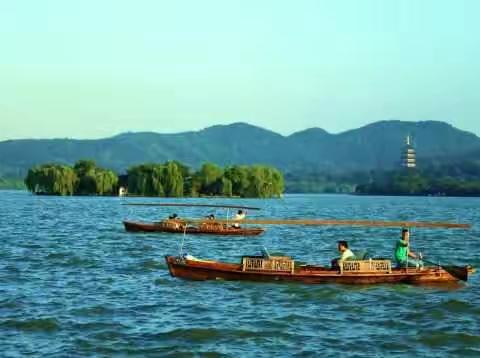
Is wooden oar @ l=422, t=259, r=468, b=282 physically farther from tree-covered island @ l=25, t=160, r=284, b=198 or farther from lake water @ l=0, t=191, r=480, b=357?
tree-covered island @ l=25, t=160, r=284, b=198

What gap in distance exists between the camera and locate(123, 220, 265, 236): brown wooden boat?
224ft

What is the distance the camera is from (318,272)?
35.2 metres

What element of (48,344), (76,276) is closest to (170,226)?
(76,276)

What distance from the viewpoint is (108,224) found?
85.1 m

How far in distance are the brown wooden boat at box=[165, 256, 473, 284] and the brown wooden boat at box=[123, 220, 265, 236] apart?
30.8 metres

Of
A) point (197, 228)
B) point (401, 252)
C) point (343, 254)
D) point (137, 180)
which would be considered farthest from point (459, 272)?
point (137, 180)

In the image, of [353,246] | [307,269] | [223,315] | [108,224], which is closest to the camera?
[223,315]

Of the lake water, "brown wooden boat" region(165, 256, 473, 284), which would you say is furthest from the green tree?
"brown wooden boat" region(165, 256, 473, 284)

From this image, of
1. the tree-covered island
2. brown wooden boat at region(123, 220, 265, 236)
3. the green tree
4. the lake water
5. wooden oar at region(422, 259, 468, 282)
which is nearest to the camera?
the lake water

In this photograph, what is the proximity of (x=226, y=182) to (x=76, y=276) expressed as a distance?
151m

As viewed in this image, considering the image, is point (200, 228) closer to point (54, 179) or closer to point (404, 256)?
point (404, 256)

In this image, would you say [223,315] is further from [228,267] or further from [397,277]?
[397,277]

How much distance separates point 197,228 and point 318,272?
1387 inches

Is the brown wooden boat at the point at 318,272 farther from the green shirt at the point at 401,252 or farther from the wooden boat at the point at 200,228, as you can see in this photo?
the wooden boat at the point at 200,228
